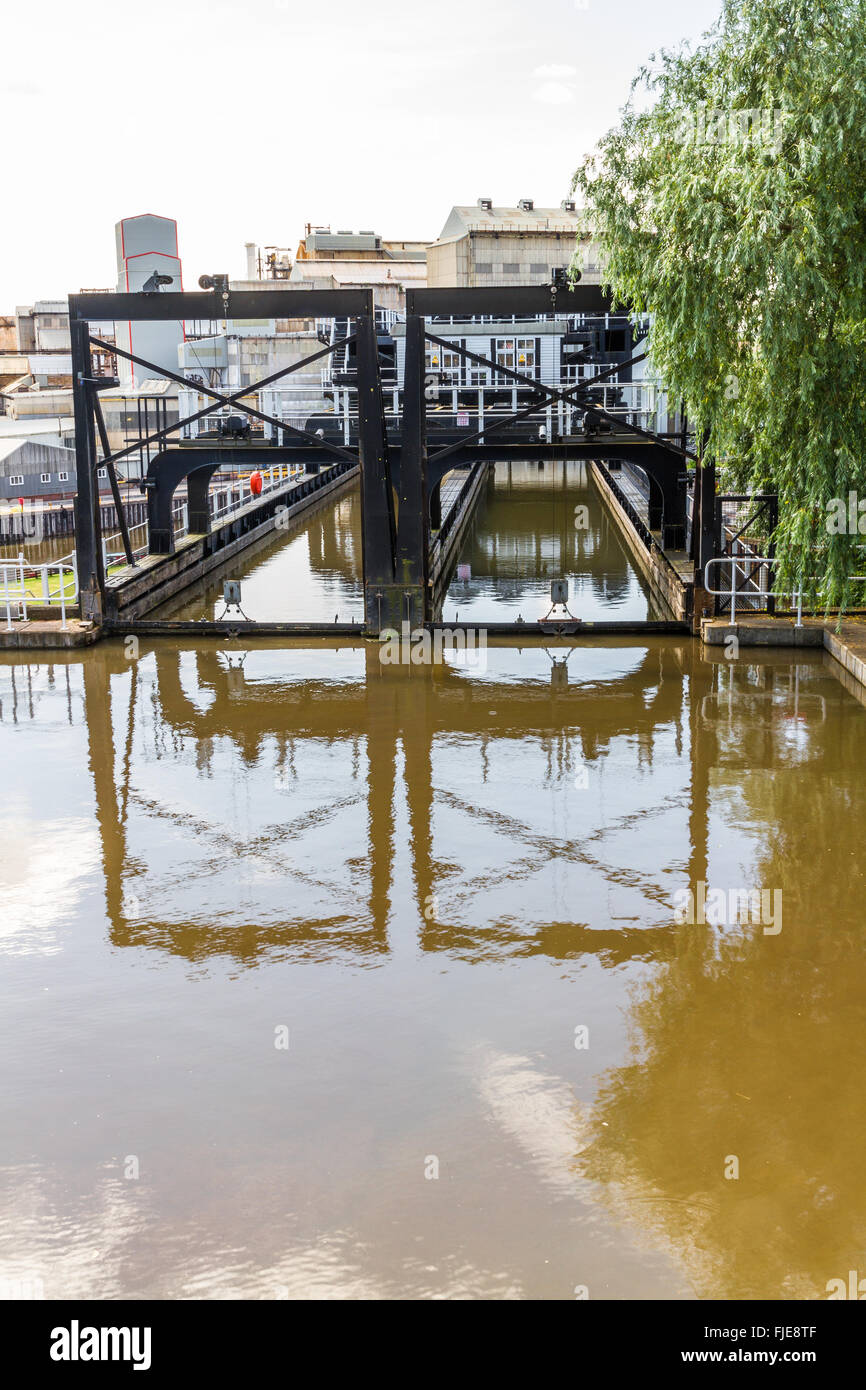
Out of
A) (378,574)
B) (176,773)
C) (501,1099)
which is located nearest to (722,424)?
(378,574)

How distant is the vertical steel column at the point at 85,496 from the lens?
62.4 ft

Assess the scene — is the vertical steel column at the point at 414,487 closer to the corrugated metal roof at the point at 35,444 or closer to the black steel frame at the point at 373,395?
the black steel frame at the point at 373,395

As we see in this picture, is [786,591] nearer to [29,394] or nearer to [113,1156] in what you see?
Result: [113,1156]

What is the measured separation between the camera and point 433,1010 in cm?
753

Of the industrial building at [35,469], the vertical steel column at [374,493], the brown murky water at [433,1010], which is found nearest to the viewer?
the brown murky water at [433,1010]

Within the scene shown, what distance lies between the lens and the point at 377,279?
91062 millimetres

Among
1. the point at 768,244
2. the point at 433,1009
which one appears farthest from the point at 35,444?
the point at 433,1009

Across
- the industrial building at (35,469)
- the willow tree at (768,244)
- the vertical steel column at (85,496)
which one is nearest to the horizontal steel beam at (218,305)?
the vertical steel column at (85,496)

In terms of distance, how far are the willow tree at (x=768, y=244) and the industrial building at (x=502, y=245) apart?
68040 millimetres

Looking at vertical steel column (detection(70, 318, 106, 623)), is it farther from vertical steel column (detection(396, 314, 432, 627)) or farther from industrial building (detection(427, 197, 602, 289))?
industrial building (detection(427, 197, 602, 289))

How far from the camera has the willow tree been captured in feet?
46.0

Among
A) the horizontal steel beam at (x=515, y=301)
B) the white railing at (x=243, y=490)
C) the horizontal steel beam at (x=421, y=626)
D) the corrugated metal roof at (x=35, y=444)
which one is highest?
the horizontal steel beam at (x=515, y=301)

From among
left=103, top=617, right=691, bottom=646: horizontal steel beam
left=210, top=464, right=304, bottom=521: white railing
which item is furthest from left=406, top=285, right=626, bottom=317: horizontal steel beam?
left=210, top=464, right=304, bottom=521: white railing

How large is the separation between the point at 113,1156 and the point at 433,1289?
6.13 ft
